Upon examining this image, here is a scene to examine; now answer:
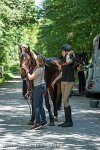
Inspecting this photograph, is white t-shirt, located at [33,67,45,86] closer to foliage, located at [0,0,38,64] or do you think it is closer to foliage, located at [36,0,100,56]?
foliage, located at [36,0,100,56]

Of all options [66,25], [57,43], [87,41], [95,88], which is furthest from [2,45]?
[95,88]

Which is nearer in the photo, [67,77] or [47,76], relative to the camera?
[67,77]

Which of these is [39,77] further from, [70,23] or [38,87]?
[70,23]

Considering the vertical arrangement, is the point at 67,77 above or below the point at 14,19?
below

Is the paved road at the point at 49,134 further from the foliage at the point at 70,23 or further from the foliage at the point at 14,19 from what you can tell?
the foliage at the point at 14,19

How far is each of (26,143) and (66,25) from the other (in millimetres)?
23629

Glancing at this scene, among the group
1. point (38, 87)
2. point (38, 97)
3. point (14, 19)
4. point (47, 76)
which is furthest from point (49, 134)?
point (14, 19)

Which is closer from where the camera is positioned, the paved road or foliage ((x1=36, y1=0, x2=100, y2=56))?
the paved road

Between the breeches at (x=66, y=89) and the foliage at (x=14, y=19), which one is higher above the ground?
the foliage at (x=14, y=19)

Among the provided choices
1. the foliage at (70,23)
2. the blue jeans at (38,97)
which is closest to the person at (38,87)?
the blue jeans at (38,97)

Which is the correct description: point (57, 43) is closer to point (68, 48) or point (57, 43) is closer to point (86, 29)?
point (86, 29)

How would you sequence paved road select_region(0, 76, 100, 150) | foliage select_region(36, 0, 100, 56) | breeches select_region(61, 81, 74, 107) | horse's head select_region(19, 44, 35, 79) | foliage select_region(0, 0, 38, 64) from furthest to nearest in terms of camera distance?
foliage select_region(0, 0, 38, 64) < foliage select_region(36, 0, 100, 56) < breeches select_region(61, 81, 74, 107) < horse's head select_region(19, 44, 35, 79) < paved road select_region(0, 76, 100, 150)

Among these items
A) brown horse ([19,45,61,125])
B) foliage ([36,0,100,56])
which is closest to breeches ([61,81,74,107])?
brown horse ([19,45,61,125])

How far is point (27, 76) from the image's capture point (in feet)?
34.6
